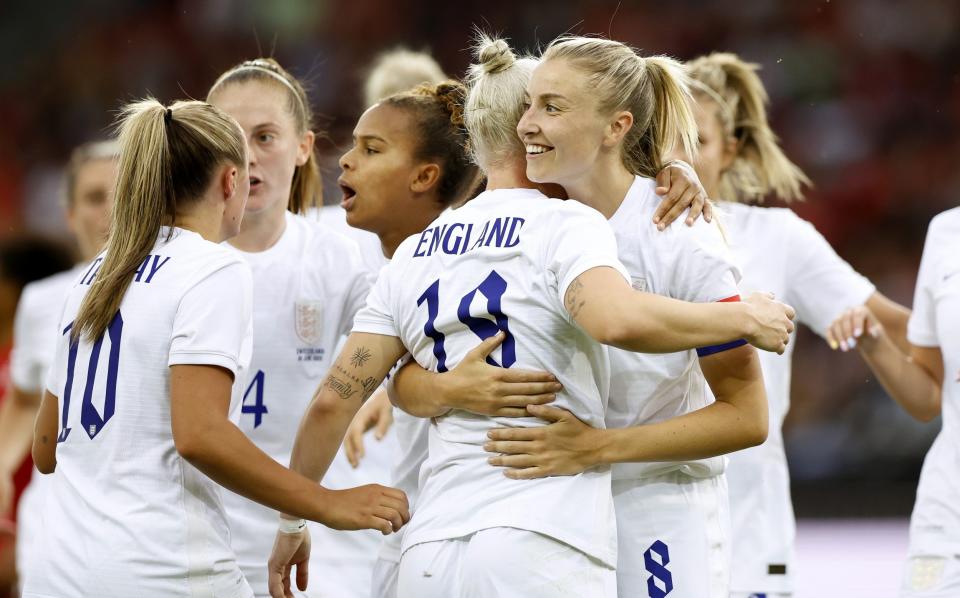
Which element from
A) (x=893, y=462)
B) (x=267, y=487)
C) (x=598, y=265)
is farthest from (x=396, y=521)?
(x=893, y=462)

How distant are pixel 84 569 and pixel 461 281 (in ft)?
Answer: 3.77

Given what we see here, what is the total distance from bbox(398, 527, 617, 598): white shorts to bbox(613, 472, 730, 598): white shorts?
0.34m

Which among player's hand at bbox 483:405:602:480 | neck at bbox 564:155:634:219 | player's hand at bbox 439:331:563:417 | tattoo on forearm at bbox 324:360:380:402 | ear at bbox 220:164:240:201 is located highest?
neck at bbox 564:155:634:219

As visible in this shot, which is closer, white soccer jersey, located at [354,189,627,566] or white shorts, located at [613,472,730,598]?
white soccer jersey, located at [354,189,627,566]


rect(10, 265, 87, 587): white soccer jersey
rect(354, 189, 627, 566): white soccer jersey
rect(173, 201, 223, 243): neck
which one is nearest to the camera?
rect(354, 189, 627, 566): white soccer jersey

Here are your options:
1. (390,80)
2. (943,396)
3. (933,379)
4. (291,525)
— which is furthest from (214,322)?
(390,80)

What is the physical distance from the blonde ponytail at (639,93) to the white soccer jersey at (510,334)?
387 millimetres

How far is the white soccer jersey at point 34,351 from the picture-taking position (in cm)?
641

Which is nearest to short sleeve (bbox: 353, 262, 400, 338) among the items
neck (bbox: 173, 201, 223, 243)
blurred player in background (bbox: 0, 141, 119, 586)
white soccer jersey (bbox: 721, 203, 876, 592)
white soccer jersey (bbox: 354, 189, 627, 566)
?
white soccer jersey (bbox: 354, 189, 627, 566)

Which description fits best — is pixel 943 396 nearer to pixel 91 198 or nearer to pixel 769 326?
pixel 769 326

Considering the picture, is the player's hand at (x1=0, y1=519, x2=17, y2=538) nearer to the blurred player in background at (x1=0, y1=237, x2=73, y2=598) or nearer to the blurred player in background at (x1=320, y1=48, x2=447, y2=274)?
the blurred player in background at (x1=0, y1=237, x2=73, y2=598)

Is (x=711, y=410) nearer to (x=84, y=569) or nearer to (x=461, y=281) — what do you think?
(x=461, y=281)

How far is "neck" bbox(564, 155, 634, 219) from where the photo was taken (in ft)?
11.1

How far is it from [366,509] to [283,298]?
4.38 feet
